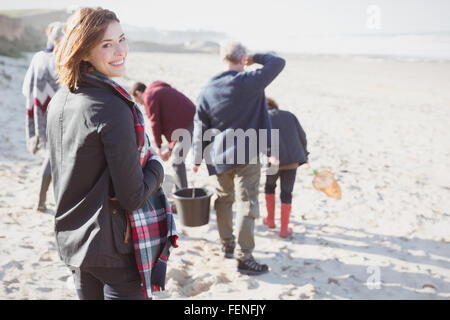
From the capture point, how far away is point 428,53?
32000 mm

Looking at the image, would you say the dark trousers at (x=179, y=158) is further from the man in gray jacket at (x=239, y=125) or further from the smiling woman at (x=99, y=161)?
the smiling woman at (x=99, y=161)

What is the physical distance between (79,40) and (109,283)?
1.02 meters

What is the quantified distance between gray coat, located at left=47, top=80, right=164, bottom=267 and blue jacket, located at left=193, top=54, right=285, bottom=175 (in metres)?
1.73

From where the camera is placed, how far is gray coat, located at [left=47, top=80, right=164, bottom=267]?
155 cm

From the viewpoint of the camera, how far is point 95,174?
165 centimetres

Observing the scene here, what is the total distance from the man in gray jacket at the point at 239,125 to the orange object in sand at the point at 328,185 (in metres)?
1.99

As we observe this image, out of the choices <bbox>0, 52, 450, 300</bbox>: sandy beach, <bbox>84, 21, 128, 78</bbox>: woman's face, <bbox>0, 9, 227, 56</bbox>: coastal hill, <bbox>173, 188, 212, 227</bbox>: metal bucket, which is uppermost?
<bbox>0, 9, 227, 56</bbox>: coastal hill

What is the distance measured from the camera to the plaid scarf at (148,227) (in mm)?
1705

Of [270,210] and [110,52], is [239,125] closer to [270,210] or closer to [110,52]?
[270,210]

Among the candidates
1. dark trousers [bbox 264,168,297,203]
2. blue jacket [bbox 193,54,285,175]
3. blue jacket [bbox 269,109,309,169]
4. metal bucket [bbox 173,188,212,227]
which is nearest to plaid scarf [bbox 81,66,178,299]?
blue jacket [bbox 193,54,285,175]

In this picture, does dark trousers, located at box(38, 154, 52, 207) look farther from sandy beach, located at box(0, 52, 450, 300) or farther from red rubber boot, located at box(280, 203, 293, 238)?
red rubber boot, located at box(280, 203, 293, 238)
